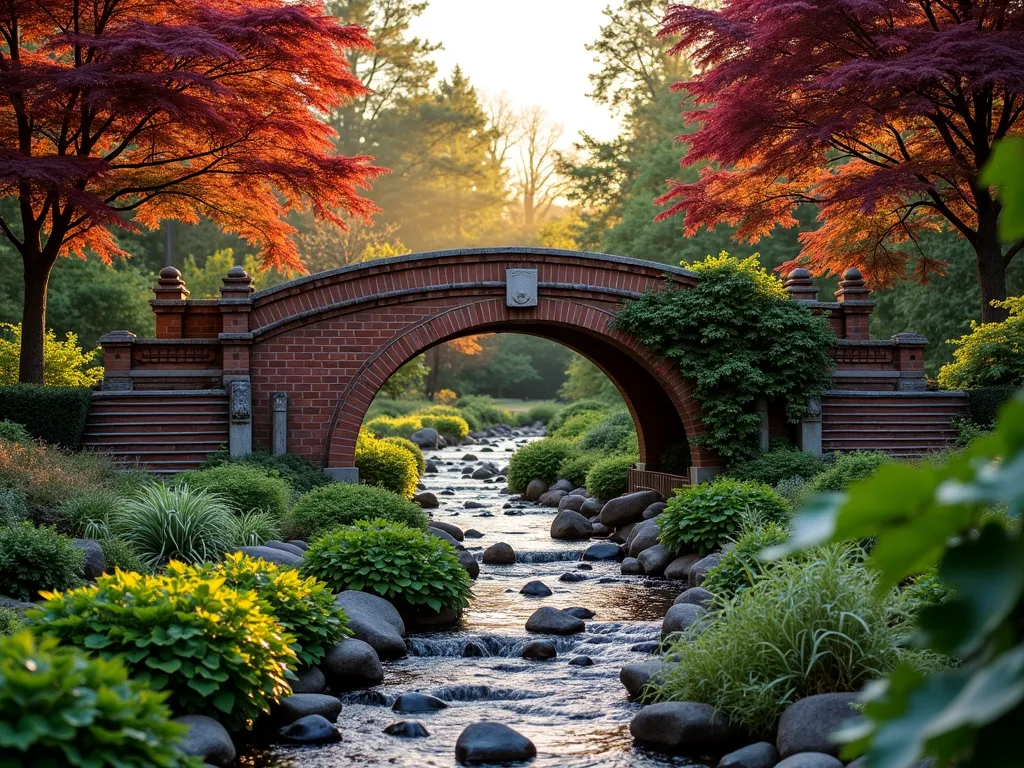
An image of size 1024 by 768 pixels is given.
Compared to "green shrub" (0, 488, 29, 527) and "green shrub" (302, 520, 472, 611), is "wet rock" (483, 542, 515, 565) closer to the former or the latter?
"green shrub" (302, 520, 472, 611)

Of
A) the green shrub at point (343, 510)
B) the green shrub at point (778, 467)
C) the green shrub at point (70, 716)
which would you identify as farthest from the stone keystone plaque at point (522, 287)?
the green shrub at point (70, 716)

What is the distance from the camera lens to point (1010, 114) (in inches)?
627

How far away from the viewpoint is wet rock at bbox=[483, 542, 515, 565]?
1284cm

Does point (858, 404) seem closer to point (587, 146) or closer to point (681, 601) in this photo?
point (681, 601)

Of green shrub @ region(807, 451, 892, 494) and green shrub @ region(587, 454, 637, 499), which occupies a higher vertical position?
green shrub @ region(807, 451, 892, 494)

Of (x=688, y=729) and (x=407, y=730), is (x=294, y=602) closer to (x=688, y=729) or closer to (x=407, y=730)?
(x=407, y=730)

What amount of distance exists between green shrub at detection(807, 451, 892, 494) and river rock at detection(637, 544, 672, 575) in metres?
1.76

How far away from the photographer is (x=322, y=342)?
14.4 metres

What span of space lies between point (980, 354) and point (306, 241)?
84.9ft

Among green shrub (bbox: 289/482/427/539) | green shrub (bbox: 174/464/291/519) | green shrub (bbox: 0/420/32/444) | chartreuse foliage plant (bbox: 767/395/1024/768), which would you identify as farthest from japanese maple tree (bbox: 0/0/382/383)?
chartreuse foliage plant (bbox: 767/395/1024/768)

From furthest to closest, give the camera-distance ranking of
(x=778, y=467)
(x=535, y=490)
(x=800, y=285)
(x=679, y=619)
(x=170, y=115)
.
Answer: (x=535, y=490) → (x=800, y=285) → (x=170, y=115) → (x=778, y=467) → (x=679, y=619)

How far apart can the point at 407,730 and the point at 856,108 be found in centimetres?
1154

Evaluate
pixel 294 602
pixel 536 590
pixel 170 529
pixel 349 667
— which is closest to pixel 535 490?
pixel 536 590

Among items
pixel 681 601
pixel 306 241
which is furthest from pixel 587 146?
pixel 681 601
